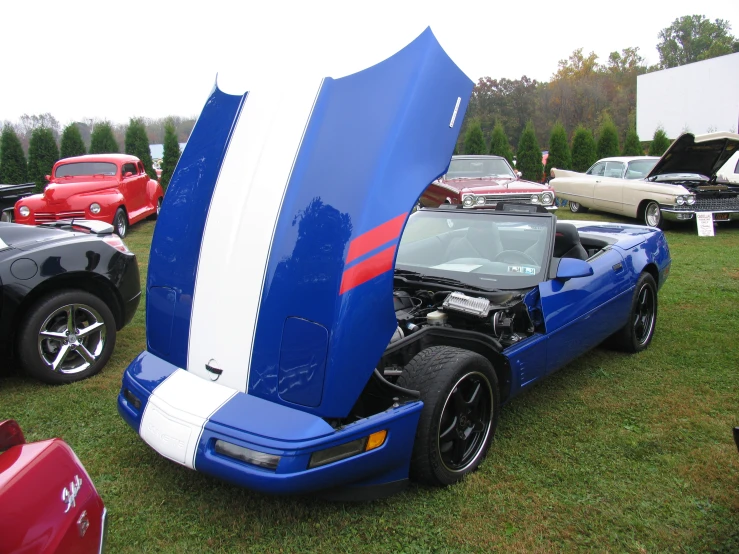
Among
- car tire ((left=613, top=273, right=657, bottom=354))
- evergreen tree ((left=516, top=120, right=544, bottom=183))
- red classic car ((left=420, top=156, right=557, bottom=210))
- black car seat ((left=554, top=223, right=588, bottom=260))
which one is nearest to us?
black car seat ((left=554, top=223, right=588, bottom=260))

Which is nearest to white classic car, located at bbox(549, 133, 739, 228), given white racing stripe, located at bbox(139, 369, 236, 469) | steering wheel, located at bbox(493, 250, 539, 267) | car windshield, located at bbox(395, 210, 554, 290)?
car windshield, located at bbox(395, 210, 554, 290)

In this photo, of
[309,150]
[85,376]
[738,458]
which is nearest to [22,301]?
[85,376]

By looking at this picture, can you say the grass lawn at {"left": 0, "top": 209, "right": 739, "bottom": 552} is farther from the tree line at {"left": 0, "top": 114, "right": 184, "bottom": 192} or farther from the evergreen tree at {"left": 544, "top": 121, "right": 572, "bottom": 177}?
the evergreen tree at {"left": 544, "top": 121, "right": 572, "bottom": 177}

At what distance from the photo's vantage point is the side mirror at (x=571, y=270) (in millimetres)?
3500

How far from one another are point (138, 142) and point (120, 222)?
322 inches

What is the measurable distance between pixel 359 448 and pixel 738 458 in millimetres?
2066

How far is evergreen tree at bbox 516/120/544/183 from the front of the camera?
66.4 feet

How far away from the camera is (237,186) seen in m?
2.84

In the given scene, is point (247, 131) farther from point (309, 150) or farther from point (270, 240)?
point (270, 240)

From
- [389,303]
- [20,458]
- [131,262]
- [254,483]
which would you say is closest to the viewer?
[20,458]

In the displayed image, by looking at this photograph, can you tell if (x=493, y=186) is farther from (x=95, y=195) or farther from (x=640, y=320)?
(x=95, y=195)

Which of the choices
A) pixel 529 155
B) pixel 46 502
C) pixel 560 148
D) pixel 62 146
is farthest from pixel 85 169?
pixel 560 148

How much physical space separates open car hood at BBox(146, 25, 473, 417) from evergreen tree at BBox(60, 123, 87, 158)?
1790 cm

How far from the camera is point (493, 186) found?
1071 cm
